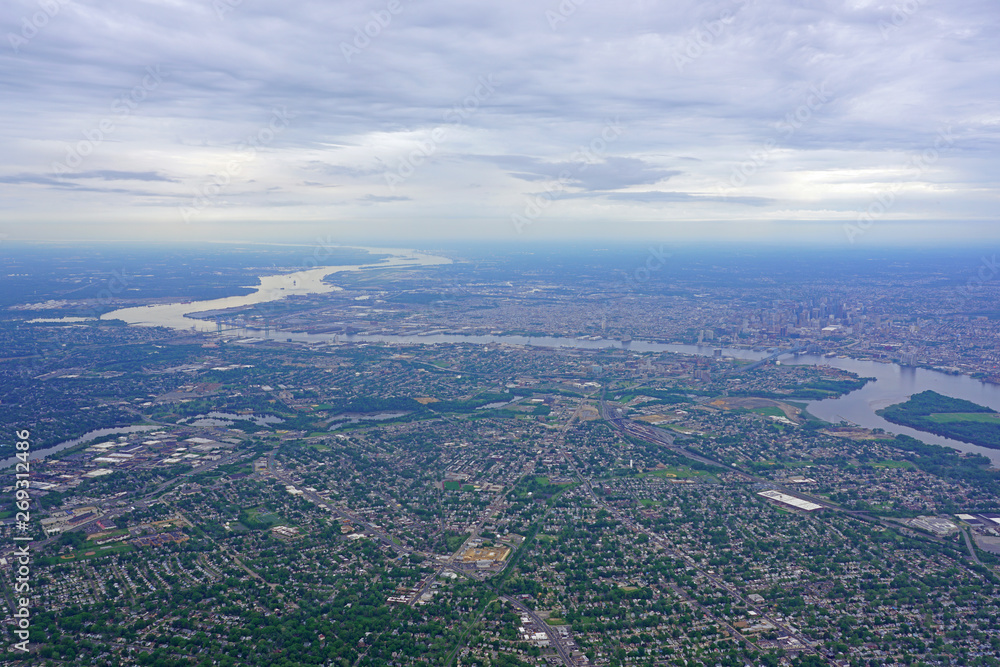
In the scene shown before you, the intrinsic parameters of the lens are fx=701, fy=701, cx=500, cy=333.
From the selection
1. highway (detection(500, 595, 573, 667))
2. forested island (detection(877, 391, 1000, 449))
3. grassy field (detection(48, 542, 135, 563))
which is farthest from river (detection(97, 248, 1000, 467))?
grassy field (detection(48, 542, 135, 563))

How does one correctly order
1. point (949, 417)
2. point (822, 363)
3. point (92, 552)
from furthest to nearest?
point (822, 363) → point (949, 417) → point (92, 552)

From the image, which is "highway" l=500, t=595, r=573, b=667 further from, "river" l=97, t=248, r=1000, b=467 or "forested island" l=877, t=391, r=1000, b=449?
"forested island" l=877, t=391, r=1000, b=449

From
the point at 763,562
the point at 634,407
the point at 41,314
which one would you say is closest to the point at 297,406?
the point at 634,407

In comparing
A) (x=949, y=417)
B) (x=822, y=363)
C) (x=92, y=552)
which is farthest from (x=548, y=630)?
(x=822, y=363)

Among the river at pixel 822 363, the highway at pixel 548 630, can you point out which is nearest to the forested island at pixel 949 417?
the river at pixel 822 363

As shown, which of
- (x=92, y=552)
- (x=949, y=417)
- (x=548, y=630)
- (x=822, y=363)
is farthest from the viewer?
(x=822, y=363)

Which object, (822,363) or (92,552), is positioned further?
A: (822,363)

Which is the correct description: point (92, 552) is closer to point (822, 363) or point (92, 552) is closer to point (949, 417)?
point (949, 417)

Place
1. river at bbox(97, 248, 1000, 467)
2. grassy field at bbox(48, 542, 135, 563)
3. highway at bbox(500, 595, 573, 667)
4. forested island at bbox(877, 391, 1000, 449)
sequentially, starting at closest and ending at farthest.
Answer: highway at bbox(500, 595, 573, 667) → grassy field at bbox(48, 542, 135, 563) → forested island at bbox(877, 391, 1000, 449) → river at bbox(97, 248, 1000, 467)

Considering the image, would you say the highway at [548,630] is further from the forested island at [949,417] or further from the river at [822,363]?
the forested island at [949,417]
